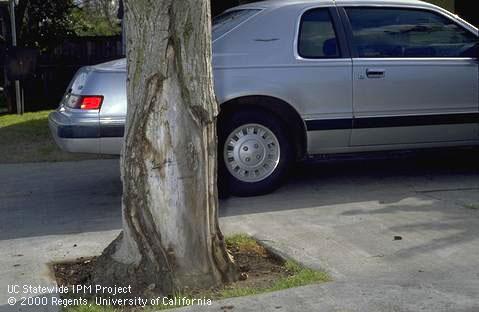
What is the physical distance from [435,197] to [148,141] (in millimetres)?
3328

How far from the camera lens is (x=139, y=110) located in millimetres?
4957

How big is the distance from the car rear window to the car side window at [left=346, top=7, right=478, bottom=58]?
976 millimetres

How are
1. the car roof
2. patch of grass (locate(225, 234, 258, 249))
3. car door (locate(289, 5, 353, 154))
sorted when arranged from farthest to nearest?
the car roof
car door (locate(289, 5, 353, 154))
patch of grass (locate(225, 234, 258, 249))

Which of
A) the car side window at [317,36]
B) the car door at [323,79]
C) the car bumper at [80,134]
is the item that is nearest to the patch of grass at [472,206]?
the car door at [323,79]

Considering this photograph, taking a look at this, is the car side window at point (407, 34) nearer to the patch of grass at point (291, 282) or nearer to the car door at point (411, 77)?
the car door at point (411, 77)

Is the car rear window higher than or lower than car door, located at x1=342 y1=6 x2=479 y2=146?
higher

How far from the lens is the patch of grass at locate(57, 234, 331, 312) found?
16.0 ft

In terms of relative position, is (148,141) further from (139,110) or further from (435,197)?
(435,197)

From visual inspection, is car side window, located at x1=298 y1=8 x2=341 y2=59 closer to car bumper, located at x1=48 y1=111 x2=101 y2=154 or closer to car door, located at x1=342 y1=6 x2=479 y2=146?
car door, located at x1=342 y1=6 x2=479 y2=146

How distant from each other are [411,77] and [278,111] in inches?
53.3

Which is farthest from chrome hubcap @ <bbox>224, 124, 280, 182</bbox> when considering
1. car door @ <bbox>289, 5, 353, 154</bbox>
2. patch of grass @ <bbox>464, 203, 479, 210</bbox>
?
patch of grass @ <bbox>464, 203, 479, 210</bbox>

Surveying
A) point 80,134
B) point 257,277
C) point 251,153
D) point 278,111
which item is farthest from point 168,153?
point 278,111

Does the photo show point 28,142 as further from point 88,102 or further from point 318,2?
point 318,2

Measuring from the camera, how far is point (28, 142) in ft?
36.7
